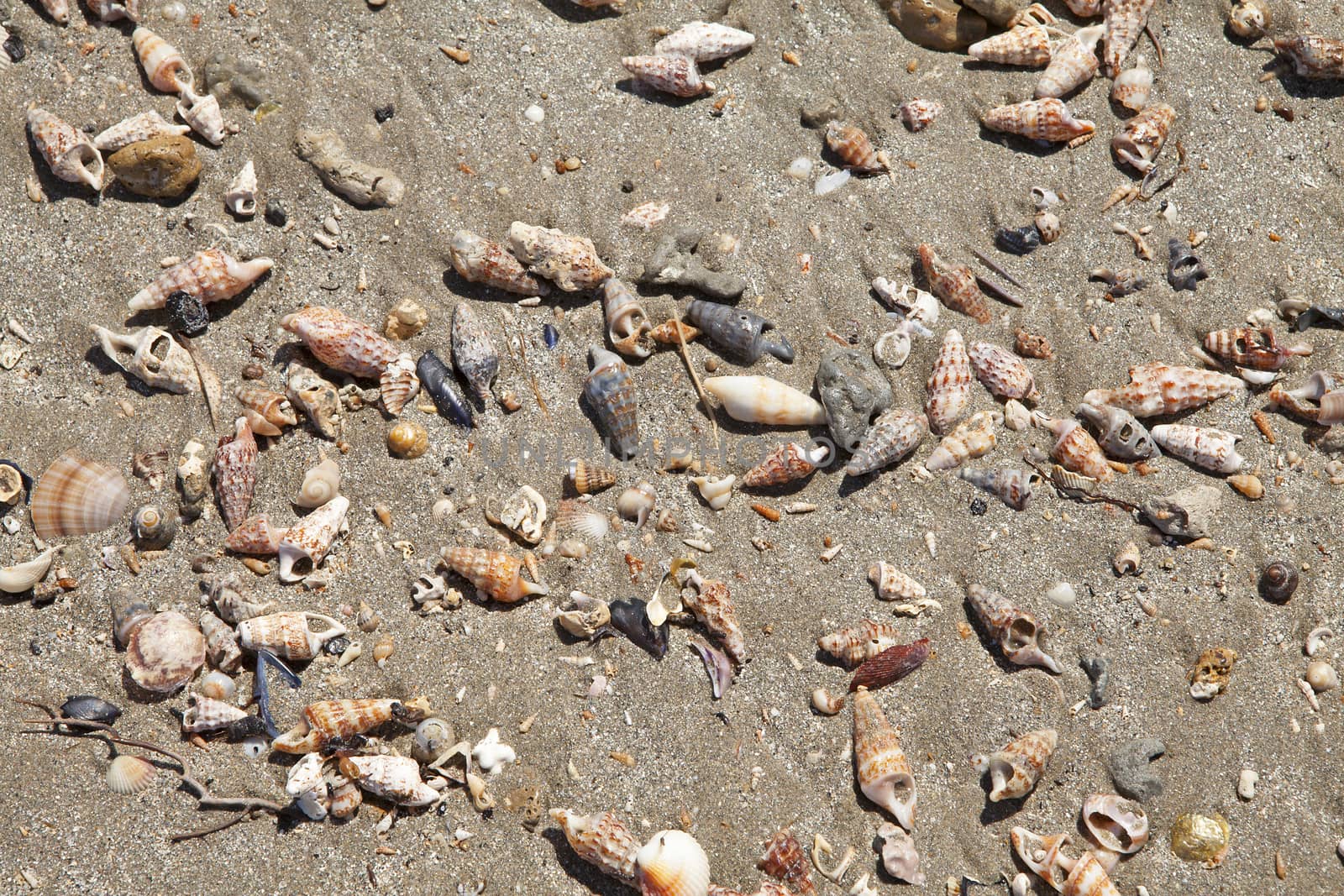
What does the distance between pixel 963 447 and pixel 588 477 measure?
179 centimetres

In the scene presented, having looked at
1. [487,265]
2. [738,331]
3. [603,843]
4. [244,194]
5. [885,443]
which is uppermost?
[244,194]

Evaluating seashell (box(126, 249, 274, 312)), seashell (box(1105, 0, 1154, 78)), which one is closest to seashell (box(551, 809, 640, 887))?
seashell (box(126, 249, 274, 312))


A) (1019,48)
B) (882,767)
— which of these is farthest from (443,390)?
(1019,48)

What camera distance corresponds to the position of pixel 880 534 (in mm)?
3904

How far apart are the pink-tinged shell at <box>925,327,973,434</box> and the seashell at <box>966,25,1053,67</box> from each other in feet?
5.75

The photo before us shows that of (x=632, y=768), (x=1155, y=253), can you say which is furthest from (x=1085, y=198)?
(x=632, y=768)

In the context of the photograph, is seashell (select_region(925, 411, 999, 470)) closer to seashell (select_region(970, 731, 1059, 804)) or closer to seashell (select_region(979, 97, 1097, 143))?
seashell (select_region(970, 731, 1059, 804))

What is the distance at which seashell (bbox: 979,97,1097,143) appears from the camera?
14.6 ft

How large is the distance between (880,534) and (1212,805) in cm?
179

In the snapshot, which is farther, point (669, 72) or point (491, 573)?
point (669, 72)

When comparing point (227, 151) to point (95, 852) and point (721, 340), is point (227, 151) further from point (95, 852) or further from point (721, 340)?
point (95, 852)

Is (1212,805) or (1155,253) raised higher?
(1155,253)

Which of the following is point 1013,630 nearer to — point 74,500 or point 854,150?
point 854,150

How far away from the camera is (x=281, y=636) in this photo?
3.51 metres
